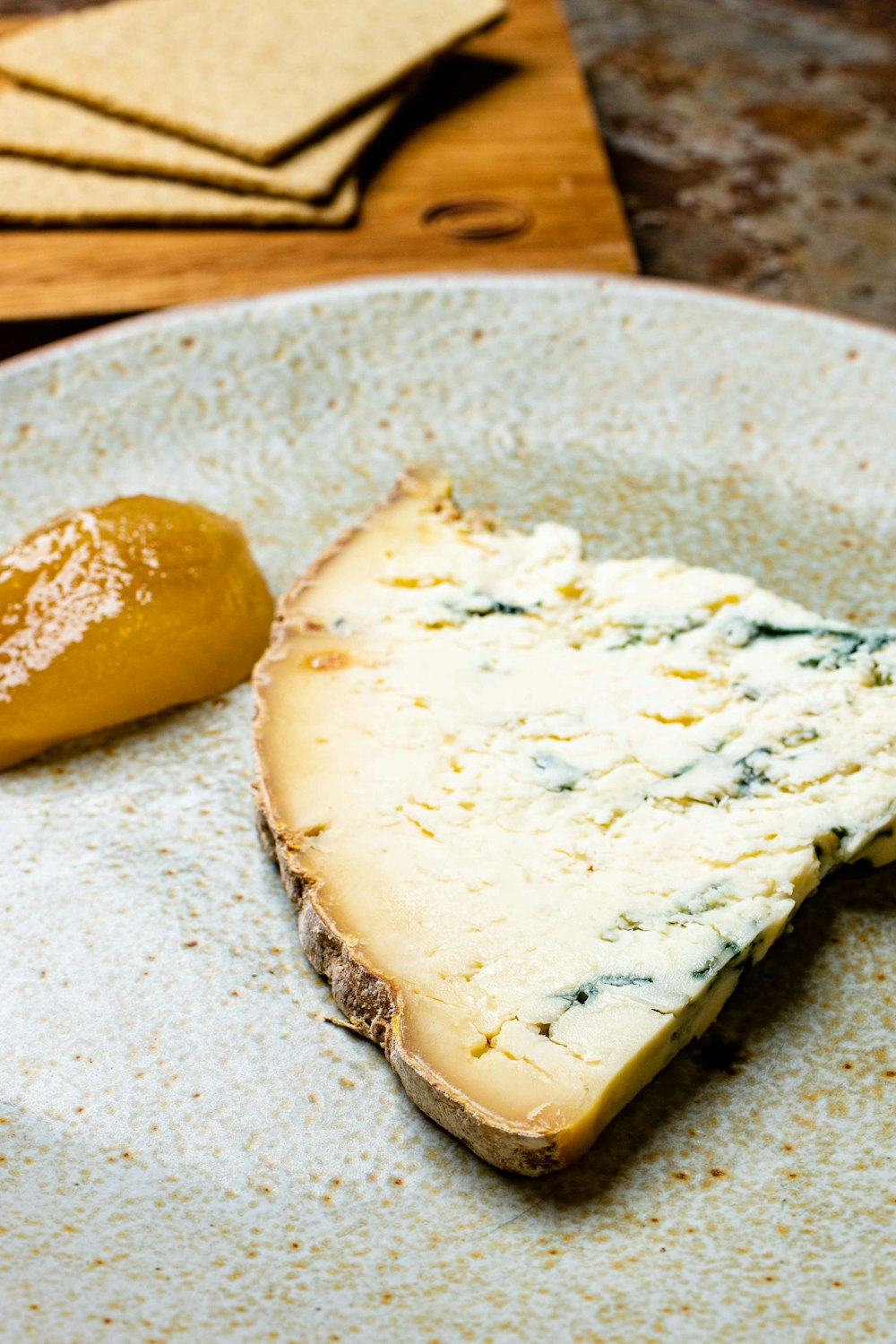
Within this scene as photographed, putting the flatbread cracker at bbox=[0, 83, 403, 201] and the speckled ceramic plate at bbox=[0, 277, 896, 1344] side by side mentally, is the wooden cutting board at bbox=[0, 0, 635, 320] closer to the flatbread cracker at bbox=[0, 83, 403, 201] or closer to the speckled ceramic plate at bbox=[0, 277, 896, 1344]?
the flatbread cracker at bbox=[0, 83, 403, 201]

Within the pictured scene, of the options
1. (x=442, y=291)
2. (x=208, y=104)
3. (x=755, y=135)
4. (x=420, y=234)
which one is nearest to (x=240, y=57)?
(x=208, y=104)

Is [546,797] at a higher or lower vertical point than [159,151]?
lower

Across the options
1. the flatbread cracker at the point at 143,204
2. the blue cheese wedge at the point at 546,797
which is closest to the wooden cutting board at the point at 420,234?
the flatbread cracker at the point at 143,204

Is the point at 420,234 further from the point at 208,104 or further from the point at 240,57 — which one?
the point at 240,57

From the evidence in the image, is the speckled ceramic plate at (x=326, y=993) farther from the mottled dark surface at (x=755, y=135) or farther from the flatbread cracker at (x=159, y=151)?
the mottled dark surface at (x=755, y=135)

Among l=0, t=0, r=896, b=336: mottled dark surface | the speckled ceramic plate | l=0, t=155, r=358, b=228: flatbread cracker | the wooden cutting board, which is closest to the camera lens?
the speckled ceramic plate

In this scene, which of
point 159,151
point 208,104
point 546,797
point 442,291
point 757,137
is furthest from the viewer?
point 757,137

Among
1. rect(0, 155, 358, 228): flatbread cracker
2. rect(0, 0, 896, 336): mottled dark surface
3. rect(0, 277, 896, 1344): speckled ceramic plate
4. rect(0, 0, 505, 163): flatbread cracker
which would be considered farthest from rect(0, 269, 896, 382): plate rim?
rect(0, 0, 896, 336): mottled dark surface
